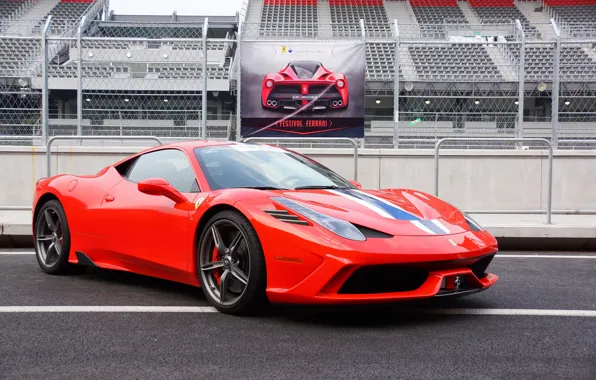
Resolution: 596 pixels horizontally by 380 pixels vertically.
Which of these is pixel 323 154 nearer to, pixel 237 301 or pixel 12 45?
pixel 237 301

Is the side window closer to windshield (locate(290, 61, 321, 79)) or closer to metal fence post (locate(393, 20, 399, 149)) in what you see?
metal fence post (locate(393, 20, 399, 149))

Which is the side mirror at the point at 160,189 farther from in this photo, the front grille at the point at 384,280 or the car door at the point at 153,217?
the front grille at the point at 384,280

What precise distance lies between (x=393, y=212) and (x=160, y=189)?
1.51 metres

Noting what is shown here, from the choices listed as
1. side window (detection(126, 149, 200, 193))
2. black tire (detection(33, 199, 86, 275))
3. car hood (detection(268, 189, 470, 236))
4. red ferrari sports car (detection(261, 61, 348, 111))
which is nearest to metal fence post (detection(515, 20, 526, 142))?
red ferrari sports car (detection(261, 61, 348, 111))

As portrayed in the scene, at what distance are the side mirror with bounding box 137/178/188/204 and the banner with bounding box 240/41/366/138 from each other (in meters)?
7.03

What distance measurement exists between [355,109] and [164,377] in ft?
30.2

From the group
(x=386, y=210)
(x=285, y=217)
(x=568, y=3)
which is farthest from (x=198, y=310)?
(x=568, y=3)

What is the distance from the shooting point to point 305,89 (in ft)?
38.6

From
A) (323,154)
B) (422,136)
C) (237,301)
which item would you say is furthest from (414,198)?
(422,136)

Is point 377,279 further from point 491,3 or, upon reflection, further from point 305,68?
point 491,3

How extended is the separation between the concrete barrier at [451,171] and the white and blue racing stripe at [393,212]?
16.8 ft

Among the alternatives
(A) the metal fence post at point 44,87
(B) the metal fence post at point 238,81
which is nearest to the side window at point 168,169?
(A) the metal fence post at point 44,87

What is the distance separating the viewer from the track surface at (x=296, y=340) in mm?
2939

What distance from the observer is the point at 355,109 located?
38.3 feet
